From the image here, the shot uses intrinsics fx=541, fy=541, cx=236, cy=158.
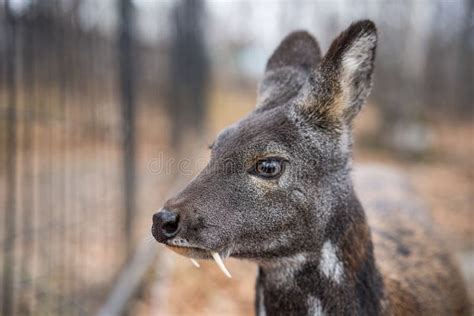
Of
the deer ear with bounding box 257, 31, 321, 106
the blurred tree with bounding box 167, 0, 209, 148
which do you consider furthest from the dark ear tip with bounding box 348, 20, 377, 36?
the blurred tree with bounding box 167, 0, 209, 148

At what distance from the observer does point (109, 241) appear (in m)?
5.34

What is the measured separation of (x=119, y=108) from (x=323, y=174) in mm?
3210

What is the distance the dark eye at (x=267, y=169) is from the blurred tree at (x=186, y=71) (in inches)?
273

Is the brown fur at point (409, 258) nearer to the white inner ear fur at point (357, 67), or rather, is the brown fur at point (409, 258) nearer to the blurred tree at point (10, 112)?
the white inner ear fur at point (357, 67)

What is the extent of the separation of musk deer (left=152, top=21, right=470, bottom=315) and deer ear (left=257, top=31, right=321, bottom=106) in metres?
0.26

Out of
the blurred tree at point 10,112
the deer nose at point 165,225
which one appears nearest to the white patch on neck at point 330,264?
the deer nose at point 165,225

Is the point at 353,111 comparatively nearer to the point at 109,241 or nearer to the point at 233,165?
the point at 233,165

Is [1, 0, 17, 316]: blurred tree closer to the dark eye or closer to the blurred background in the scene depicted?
the blurred background

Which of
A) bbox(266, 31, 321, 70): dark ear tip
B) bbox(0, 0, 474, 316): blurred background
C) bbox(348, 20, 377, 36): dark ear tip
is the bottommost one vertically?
bbox(0, 0, 474, 316): blurred background

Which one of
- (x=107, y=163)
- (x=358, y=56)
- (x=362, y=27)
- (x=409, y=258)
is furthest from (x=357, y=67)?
(x=107, y=163)

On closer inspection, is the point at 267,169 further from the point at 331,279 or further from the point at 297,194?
the point at 331,279

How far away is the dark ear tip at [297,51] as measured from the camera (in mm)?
3164

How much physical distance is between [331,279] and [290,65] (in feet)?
4.21

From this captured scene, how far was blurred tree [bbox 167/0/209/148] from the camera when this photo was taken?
32.7ft
